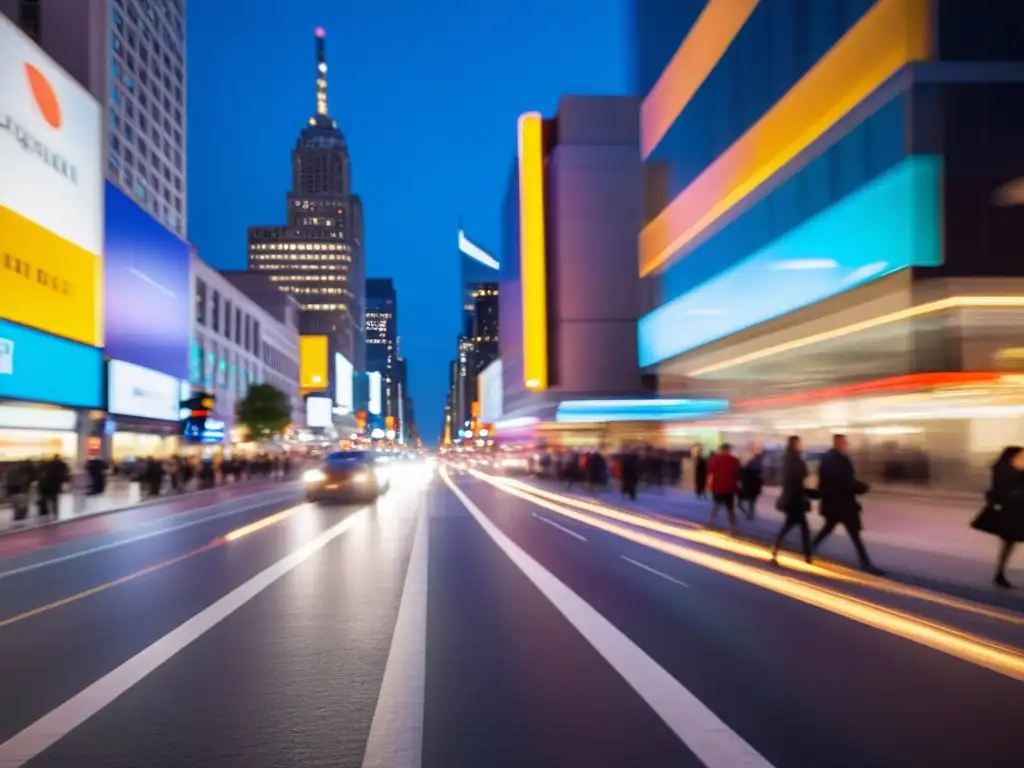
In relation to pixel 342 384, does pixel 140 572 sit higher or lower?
lower

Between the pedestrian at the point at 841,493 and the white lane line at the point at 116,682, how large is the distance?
7.42 meters

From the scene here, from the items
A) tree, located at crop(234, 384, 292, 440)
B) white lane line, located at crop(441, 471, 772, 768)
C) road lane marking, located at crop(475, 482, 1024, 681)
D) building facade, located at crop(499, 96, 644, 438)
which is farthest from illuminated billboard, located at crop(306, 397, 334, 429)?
white lane line, located at crop(441, 471, 772, 768)

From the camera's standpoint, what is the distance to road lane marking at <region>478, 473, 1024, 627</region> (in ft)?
34.3

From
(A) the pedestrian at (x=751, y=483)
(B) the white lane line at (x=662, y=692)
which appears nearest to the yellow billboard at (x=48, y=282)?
(A) the pedestrian at (x=751, y=483)

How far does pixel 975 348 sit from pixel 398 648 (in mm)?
21564

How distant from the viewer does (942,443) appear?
27.0 metres

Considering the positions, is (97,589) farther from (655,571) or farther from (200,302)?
(200,302)

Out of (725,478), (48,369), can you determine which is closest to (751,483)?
(725,478)

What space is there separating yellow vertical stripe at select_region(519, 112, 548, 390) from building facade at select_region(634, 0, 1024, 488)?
130 feet

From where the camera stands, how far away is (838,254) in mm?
29031

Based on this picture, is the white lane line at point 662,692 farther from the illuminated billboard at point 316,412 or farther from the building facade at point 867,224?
the illuminated billboard at point 316,412

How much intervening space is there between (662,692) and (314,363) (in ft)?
524

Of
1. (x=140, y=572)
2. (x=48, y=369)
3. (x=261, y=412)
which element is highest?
(x=48, y=369)

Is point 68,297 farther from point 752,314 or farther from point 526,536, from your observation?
point 526,536
